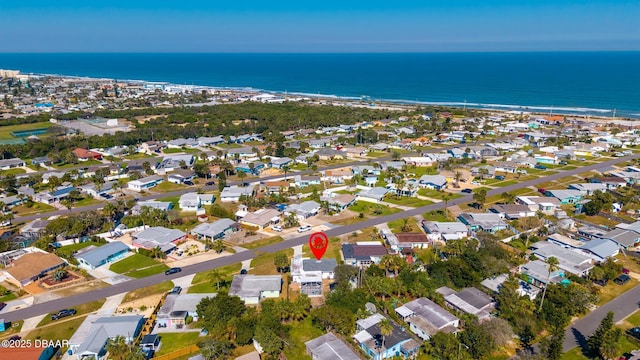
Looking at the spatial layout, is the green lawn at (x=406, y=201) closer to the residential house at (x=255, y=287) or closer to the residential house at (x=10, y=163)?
the residential house at (x=255, y=287)

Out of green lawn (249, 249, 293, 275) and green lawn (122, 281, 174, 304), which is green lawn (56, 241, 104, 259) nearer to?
green lawn (122, 281, 174, 304)

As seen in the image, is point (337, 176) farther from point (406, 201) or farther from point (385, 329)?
point (385, 329)

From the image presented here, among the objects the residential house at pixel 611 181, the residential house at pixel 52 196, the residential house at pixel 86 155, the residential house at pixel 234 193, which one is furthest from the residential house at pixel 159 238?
the residential house at pixel 611 181

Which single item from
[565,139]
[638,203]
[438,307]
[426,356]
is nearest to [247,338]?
[426,356]

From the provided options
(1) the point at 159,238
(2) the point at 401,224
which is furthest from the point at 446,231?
(1) the point at 159,238

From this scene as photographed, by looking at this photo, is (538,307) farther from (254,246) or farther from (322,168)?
(322,168)

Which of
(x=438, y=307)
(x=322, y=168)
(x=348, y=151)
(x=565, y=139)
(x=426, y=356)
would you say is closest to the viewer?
(x=426, y=356)
